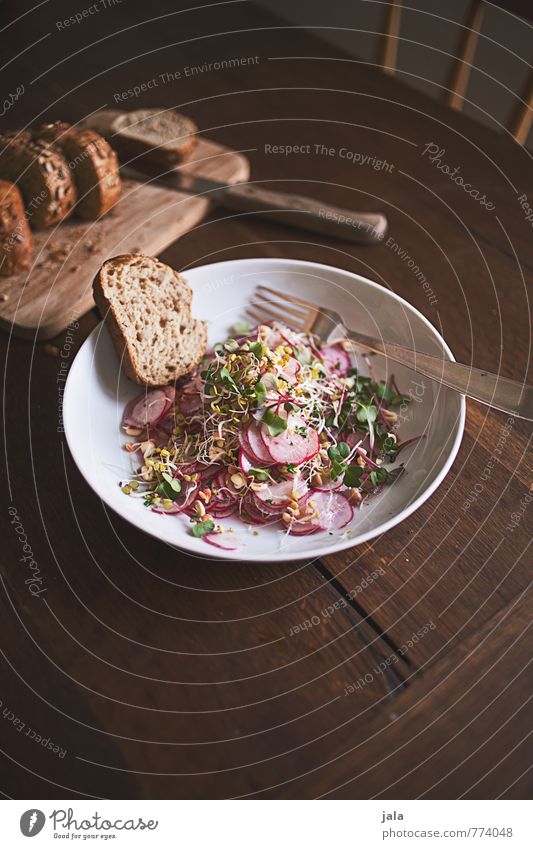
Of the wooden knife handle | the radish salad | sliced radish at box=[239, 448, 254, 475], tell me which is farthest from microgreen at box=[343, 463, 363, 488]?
the wooden knife handle

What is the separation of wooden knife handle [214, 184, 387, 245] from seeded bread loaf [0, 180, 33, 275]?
32cm

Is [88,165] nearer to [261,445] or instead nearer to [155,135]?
[155,135]

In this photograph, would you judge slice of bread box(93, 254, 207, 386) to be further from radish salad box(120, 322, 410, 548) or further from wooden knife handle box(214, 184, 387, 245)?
wooden knife handle box(214, 184, 387, 245)

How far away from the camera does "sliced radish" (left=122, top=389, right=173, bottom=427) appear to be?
3.19 ft

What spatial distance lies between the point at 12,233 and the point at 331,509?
0.70 m

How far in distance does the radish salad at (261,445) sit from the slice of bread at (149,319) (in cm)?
5

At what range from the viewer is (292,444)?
0.89 meters

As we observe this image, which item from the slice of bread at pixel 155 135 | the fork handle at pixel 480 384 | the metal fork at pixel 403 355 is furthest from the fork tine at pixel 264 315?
the slice of bread at pixel 155 135

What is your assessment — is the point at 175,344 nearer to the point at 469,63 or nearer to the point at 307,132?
the point at 307,132

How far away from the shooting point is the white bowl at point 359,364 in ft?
2.77

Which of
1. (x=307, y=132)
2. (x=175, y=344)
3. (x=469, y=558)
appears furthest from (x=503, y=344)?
(x=307, y=132)

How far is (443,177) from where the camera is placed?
1347 millimetres

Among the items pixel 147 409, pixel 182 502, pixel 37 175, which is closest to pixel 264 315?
pixel 147 409

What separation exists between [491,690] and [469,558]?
0.51 ft
